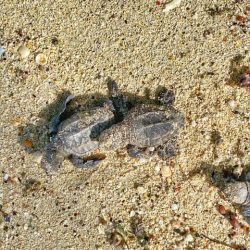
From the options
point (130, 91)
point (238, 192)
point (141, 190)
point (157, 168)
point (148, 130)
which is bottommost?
point (238, 192)

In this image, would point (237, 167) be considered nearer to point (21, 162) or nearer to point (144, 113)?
point (144, 113)

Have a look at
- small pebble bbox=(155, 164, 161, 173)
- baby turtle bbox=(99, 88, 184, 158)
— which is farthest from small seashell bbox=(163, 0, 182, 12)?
small pebble bbox=(155, 164, 161, 173)

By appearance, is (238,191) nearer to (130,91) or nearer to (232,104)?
(232,104)

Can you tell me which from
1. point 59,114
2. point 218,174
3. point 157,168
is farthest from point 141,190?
point 59,114

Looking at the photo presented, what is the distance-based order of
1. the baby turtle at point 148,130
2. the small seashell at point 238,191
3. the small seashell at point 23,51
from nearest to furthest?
the baby turtle at point 148,130 → the small seashell at point 238,191 → the small seashell at point 23,51

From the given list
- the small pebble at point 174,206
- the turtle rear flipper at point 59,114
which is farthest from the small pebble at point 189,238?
the turtle rear flipper at point 59,114

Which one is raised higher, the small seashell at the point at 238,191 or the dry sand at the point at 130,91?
the dry sand at the point at 130,91

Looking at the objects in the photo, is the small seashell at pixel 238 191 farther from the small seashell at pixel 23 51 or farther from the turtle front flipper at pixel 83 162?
the small seashell at pixel 23 51
